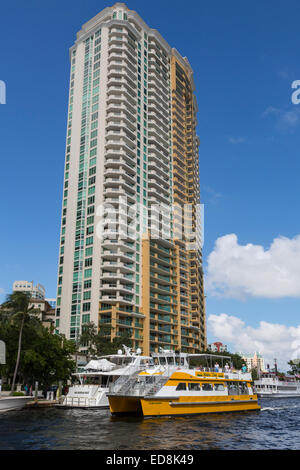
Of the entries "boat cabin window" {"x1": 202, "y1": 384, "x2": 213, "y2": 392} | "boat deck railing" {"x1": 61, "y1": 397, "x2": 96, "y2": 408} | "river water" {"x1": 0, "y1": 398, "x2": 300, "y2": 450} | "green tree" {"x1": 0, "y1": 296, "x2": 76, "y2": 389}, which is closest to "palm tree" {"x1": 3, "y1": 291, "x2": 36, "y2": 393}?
"green tree" {"x1": 0, "y1": 296, "x2": 76, "y2": 389}

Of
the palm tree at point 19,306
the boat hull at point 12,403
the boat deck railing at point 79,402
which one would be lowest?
the boat deck railing at point 79,402

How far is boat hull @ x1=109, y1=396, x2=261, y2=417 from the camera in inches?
1340

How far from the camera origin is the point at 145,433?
26.8 m

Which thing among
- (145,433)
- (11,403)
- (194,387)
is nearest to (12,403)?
(11,403)

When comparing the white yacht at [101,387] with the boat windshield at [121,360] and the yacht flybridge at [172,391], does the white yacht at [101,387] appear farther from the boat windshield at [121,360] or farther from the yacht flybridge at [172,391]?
the yacht flybridge at [172,391]

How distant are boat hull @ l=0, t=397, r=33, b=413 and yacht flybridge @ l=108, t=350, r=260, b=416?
1071 centimetres

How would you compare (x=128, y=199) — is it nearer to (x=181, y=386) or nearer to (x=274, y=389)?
(x=274, y=389)

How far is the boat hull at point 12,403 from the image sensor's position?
3938 centimetres

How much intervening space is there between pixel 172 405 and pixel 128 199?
70.3 metres

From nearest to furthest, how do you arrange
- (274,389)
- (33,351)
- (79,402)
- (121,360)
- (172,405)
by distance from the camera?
(172,405) < (79,402) < (121,360) < (33,351) < (274,389)

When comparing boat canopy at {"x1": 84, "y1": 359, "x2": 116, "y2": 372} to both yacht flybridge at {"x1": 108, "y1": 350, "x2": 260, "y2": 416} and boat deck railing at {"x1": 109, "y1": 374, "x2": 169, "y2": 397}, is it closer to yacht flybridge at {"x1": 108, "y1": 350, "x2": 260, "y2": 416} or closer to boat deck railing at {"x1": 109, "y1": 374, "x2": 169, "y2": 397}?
yacht flybridge at {"x1": 108, "y1": 350, "x2": 260, "y2": 416}

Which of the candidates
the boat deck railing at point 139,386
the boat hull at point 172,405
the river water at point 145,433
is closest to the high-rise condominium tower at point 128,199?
the boat hull at point 172,405
